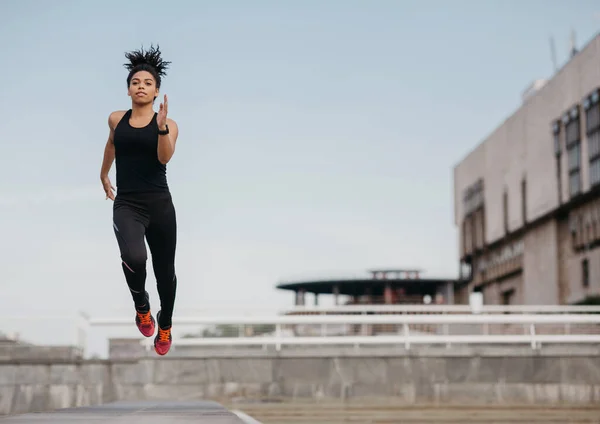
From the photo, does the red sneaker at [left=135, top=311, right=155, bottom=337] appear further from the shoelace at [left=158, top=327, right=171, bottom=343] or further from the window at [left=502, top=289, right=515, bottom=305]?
the window at [left=502, top=289, right=515, bottom=305]

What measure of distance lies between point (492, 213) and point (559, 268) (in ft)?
39.7

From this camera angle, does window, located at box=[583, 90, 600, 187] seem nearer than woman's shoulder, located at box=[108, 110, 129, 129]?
No

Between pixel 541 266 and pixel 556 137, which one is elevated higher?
pixel 556 137

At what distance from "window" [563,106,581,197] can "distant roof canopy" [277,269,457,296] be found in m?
31.6

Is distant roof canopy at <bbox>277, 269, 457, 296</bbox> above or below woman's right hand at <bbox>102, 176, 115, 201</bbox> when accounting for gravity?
above

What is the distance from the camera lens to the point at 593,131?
54.3 metres

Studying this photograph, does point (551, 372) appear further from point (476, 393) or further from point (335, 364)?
point (335, 364)

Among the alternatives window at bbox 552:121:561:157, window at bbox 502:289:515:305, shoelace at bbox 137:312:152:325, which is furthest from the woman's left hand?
window at bbox 502:289:515:305

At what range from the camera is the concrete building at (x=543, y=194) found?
5572cm

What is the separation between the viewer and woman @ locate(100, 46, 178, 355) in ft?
19.8

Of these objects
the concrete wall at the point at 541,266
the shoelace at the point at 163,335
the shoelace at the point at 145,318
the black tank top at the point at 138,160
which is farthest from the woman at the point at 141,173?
the concrete wall at the point at 541,266

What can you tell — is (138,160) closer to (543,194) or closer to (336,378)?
(336,378)

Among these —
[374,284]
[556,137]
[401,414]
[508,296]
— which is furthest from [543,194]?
[401,414]

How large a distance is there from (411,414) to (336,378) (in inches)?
165
